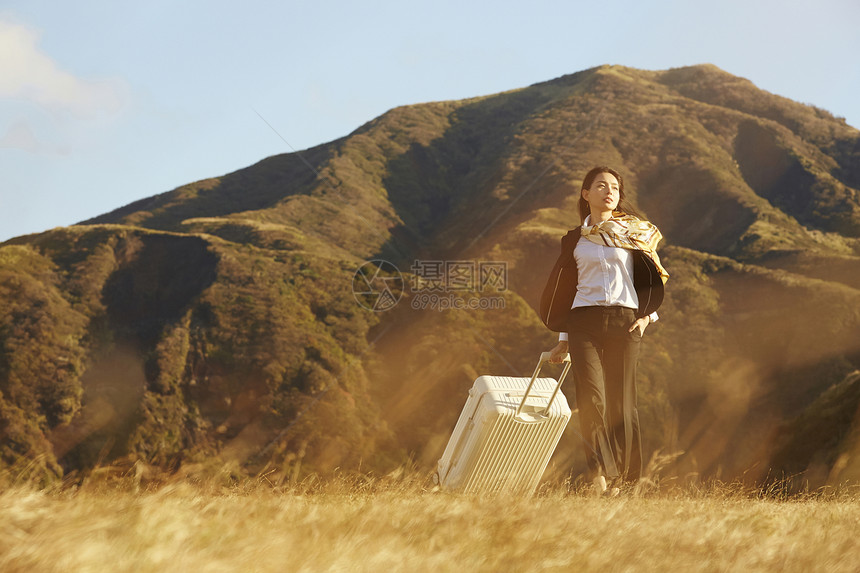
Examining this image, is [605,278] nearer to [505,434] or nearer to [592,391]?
[592,391]

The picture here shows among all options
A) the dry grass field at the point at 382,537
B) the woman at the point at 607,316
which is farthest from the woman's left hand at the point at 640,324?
the dry grass field at the point at 382,537

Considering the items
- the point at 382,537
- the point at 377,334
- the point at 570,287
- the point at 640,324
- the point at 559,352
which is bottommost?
the point at 377,334

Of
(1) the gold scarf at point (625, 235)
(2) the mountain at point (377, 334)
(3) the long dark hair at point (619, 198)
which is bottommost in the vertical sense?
(2) the mountain at point (377, 334)

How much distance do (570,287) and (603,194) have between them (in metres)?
0.60

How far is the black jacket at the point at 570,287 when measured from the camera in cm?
459

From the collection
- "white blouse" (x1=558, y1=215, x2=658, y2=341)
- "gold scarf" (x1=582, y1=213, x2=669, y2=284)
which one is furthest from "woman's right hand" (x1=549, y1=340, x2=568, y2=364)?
"gold scarf" (x1=582, y1=213, x2=669, y2=284)

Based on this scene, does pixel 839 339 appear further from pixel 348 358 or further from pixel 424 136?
pixel 424 136

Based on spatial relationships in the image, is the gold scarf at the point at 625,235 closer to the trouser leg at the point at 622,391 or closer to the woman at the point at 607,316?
the woman at the point at 607,316

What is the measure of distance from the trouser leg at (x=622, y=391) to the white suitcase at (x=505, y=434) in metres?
0.50

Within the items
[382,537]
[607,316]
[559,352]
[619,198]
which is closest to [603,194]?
[619,198]

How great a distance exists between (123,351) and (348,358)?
22.2ft

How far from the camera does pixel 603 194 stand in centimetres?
467

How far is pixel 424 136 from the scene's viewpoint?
55.3 metres

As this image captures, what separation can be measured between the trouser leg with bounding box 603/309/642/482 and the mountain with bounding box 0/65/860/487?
519 centimetres
